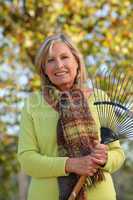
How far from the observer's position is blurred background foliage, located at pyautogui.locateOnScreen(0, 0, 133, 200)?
5816mm

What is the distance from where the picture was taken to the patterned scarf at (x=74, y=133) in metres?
2.12

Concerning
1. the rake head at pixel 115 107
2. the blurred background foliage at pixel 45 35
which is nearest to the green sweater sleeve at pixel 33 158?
the rake head at pixel 115 107

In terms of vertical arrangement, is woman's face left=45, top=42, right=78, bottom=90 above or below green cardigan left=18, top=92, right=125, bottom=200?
above

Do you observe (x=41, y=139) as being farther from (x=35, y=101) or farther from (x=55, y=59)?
(x=55, y=59)

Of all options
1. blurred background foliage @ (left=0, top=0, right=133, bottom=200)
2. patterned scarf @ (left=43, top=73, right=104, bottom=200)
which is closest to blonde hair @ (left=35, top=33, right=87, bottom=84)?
patterned scarf @ (left=43, top=73, right=104, bottom=200)

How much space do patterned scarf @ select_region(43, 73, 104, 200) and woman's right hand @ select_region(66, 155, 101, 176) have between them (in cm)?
5

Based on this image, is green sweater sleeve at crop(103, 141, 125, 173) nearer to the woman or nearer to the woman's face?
the woman

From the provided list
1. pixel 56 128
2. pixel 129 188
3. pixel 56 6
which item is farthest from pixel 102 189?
pixel 129 188

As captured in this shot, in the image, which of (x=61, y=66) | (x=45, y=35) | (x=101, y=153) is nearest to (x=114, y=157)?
(x=101, y=153)

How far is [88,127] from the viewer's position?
215 cm

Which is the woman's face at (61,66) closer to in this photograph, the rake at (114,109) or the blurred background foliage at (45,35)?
the rake at (114,109)

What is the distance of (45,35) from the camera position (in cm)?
571

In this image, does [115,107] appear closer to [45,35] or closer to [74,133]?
[74,133]

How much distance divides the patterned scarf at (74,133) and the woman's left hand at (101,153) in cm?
4
